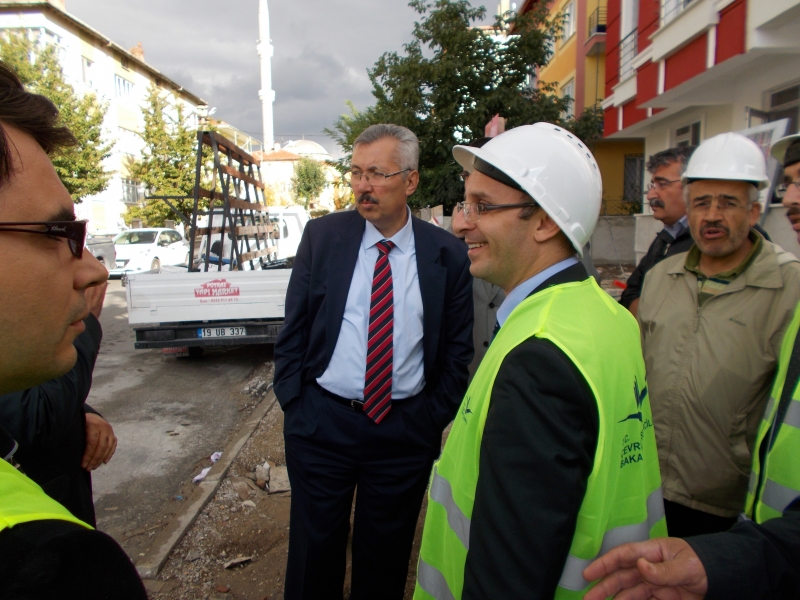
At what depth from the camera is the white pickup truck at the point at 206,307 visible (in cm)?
677

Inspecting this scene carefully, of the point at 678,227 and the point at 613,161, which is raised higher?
the point at 613,161

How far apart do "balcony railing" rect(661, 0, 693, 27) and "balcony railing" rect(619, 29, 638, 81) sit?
1730 millimetres

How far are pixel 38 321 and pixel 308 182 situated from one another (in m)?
48.2

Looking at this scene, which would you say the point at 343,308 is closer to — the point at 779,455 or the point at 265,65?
the point at 779,455

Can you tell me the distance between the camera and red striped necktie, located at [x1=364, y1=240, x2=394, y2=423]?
2.41 metres

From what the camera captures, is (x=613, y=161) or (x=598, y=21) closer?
(x=598, y=21)

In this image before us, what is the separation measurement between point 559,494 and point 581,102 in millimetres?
20321

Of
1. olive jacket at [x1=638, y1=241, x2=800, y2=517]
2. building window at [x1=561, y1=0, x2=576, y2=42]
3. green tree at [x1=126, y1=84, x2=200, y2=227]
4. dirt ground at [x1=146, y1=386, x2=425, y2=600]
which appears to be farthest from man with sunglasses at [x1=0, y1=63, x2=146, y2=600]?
green tree at [x1=126, y1=84, x2=200, y2=227]

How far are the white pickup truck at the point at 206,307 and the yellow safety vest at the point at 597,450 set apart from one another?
18.7 ft

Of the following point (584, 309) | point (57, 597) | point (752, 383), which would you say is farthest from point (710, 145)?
point (57, 597)

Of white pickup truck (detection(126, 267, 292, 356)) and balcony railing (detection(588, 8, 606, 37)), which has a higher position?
balcony railing (detection(588, 8, 606, 37))

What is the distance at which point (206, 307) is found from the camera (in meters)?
6.85

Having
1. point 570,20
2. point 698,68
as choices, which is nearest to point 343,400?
point 698,68

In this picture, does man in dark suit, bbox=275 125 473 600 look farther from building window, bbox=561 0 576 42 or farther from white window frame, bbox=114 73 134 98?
white window frame, bbox=114 73 134 98
